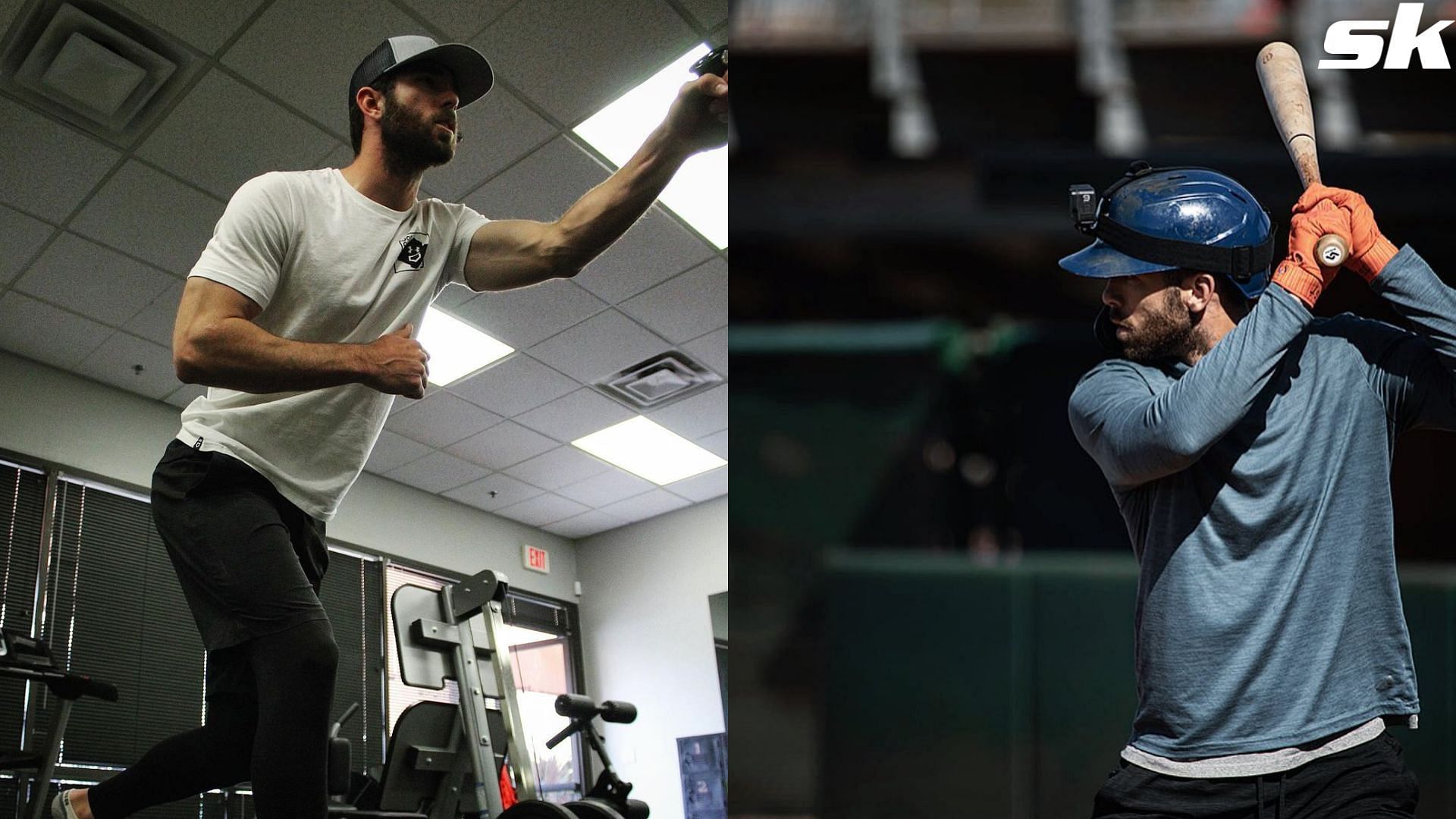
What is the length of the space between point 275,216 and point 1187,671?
1008 millimetres

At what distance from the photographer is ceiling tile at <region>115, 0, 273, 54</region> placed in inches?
111

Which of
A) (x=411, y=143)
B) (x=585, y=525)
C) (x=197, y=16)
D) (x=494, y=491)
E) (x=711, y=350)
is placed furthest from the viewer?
(x=585, y=525)

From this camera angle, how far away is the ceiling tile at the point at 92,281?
388 cm

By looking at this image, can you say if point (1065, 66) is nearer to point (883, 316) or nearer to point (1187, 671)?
point (883, 316)

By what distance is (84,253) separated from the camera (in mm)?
3887

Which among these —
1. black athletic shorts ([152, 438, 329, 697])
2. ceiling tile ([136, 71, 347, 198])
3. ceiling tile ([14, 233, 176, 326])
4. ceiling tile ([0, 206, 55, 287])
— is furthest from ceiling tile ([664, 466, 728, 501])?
black athletic shorts ([152, 438, 329, 697])

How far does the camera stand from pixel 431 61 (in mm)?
1346

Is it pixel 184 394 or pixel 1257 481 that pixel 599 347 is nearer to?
pixel 184 394

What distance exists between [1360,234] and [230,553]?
1.10 m

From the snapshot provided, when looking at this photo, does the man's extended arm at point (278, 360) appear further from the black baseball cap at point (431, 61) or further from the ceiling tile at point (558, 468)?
the ceiling tile at point (558, 468)

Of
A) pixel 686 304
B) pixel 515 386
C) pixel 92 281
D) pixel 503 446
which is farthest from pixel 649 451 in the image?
pixel 92 281

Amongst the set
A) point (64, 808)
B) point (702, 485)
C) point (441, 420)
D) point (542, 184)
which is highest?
point (542, 184)

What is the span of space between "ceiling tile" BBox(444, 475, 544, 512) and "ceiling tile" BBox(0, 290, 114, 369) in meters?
2.25

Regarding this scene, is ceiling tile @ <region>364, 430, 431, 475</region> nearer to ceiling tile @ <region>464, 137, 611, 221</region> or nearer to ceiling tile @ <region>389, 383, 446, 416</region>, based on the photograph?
ceiling tile @ <region>389, 383, 446, 416</region>
